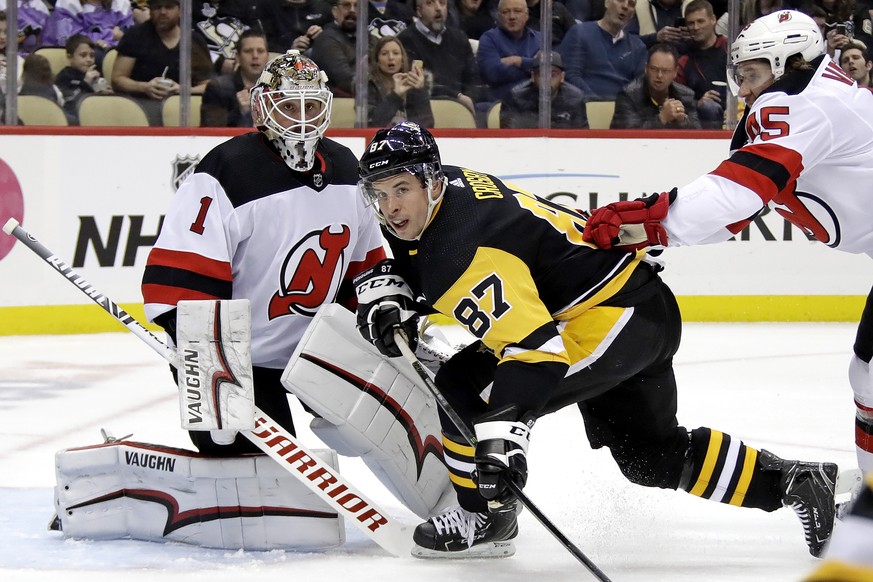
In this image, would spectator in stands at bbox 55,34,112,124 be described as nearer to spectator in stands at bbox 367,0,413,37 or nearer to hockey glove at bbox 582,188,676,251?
spectator in stands at bbox 367,0,413,37

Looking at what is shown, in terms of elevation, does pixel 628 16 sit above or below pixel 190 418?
above

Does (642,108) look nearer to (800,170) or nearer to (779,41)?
(779,41)

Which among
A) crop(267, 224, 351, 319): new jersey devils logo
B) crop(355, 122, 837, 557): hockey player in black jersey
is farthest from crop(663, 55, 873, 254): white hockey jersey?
crop(267, 224, 351, 319): new jersey devils logo

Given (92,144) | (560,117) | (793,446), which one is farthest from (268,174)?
(560,117)

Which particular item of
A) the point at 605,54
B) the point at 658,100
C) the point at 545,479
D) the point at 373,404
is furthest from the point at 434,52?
the point at 373,404

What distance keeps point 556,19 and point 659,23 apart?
54cm

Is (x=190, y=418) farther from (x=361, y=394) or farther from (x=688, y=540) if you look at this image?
(x=688, y=540)

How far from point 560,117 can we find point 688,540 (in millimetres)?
3544

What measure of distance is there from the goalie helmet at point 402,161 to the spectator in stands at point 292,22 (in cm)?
353

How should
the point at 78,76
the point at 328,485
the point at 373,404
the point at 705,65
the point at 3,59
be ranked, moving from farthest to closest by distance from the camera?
the point at 705,65
the point at 78,76
the point at 3,59
the point at 373,404
the point at 328,485

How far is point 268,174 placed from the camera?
2.58 meters

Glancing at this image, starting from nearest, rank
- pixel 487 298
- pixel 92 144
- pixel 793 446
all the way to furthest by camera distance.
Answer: pixel 487 298
pixel 793 446
pixel 92 144

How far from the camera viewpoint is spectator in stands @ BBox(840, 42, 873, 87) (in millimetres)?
5965

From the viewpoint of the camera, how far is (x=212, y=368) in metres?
2.31
